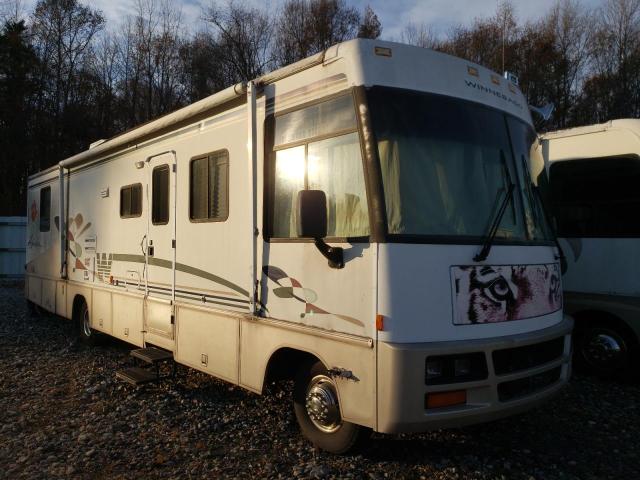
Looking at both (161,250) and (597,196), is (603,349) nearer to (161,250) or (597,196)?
(597,196)

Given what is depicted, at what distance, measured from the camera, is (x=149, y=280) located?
6.46 metres

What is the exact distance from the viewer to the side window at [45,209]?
396 inches

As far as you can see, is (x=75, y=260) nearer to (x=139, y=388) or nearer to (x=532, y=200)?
(x=139, y=388)

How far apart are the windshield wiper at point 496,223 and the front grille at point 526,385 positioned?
2.96 ft

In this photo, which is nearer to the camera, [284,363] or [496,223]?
[496,223]

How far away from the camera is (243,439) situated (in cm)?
463

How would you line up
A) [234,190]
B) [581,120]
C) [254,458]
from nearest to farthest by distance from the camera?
[254,458] < [234,190] < [581,120]

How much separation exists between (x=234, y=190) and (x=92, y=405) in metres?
2.65

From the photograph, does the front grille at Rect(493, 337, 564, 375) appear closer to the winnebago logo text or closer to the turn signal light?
the turn signal light

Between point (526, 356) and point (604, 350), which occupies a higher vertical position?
point (526, 356)

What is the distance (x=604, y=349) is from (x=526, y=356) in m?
3.04

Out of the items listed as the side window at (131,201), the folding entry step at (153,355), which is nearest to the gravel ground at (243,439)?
the folding entry step at (153,355)

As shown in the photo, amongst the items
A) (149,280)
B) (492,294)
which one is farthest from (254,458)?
(149,280)

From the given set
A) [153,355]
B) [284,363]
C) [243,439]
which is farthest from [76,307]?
[284,363]
